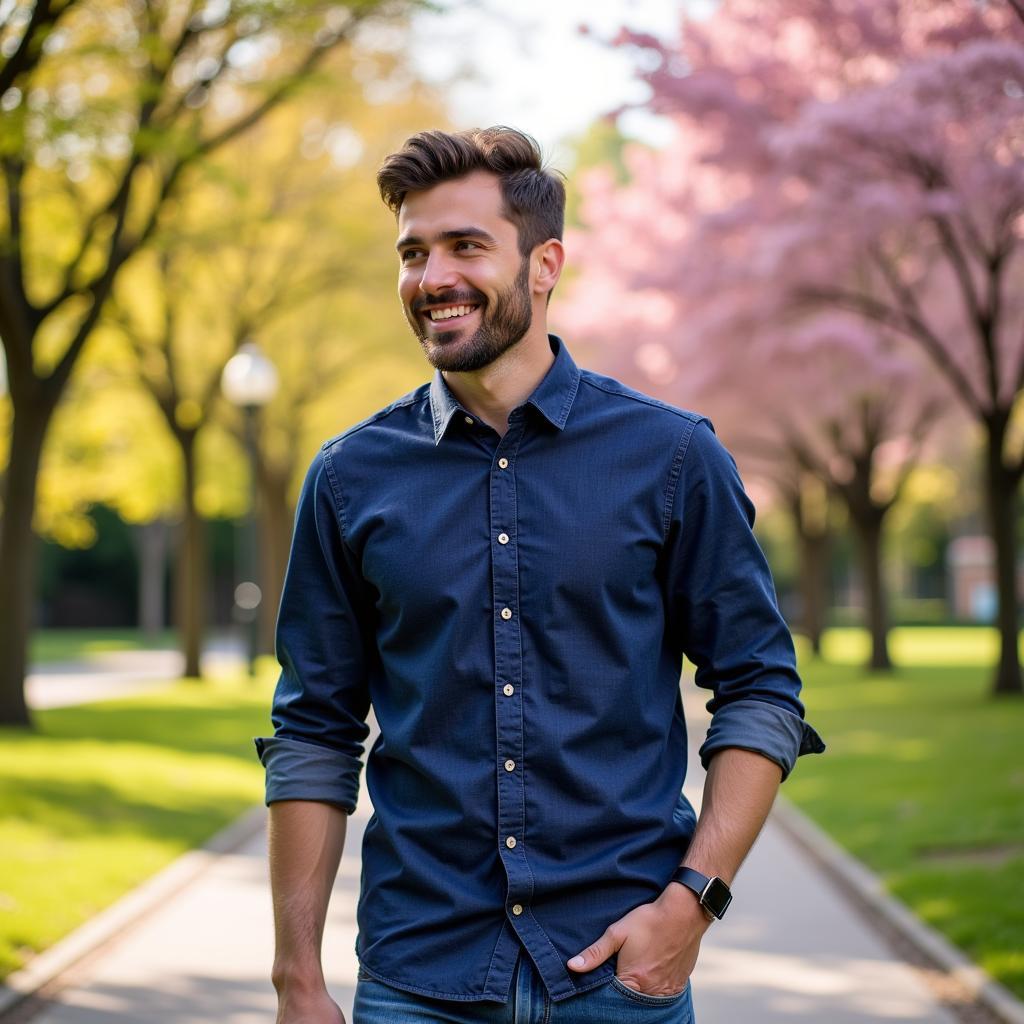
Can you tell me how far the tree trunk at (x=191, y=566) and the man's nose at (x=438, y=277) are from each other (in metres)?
22.6

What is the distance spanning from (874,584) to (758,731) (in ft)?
85.9

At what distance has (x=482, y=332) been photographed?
8.84ft

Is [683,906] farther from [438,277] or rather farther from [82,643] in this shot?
[82,643]

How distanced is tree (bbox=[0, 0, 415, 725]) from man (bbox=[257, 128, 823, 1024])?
8.99 m

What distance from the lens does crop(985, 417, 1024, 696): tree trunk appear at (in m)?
19.6

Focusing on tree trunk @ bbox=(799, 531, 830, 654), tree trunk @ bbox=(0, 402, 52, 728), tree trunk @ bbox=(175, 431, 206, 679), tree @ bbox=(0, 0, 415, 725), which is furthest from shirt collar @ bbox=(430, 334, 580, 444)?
tree trunk @ bbox=(799, 531, 830, 654)

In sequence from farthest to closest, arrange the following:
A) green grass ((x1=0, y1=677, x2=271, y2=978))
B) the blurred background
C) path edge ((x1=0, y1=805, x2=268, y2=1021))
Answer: the blurred background < green grass ((x1=0, y1=677, x2=271, y2=978)) < path edge ((x1=0, y1=805, x2=268, y2=1021))

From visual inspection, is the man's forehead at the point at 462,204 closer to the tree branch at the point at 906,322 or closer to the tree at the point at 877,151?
the tree at the point at 877,151

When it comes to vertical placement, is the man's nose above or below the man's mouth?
above

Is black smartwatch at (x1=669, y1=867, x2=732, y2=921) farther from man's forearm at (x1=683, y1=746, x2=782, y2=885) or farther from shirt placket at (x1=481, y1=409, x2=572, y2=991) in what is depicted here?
shirt placket at (x1=481, y1=409, x2=572, y2=991)

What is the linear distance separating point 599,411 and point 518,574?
33 centimetres

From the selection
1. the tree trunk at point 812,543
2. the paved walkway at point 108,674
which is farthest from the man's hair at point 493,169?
the tree trunk at point 812,543

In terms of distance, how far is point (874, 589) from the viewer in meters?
28.2

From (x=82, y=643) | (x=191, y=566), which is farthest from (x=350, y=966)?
(x=82, y=643)
